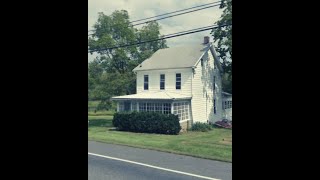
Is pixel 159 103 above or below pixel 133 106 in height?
above

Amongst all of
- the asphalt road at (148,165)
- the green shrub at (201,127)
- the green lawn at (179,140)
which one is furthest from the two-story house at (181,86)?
the asphalt road at (148,165)

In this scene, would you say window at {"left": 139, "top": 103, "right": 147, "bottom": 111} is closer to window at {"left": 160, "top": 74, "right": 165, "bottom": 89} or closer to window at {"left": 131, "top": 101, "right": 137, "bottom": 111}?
window at {"left": 131, "top": 101, "right": 137, "bottom": 111}

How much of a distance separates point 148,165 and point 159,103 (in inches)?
153

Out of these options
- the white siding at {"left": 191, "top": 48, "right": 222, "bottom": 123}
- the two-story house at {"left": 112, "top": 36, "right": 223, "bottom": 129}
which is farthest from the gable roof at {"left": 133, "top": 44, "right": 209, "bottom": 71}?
the white siding at {"left": 191, "top": 48, "right": 222, "bottom": 123}

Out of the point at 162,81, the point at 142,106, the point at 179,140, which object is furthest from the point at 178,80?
the point at 179,140

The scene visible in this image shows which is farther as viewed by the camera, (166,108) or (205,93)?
(205,93)

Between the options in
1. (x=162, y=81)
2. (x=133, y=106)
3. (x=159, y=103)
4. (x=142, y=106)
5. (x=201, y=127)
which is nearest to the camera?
A: (x=201, y=127)

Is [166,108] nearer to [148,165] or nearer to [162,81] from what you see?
[162,81]

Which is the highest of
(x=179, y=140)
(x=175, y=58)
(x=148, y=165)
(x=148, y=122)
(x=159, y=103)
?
(x=175, y=58)

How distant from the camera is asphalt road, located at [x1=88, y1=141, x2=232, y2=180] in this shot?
6.71 m

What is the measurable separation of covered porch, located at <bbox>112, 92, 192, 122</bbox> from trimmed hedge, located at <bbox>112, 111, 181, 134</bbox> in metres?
0.25

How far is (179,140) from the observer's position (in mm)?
10047
